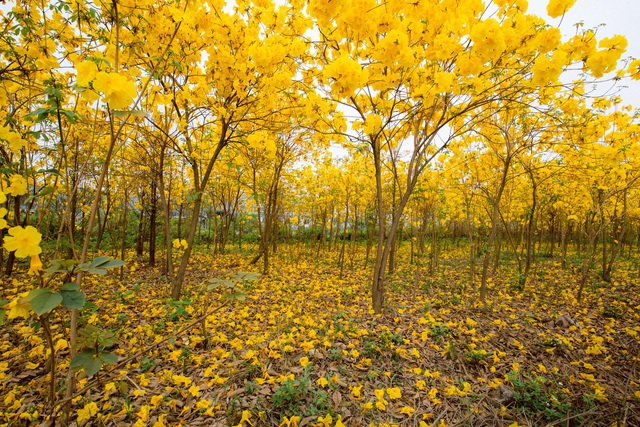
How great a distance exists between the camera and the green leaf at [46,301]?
0.92 metres

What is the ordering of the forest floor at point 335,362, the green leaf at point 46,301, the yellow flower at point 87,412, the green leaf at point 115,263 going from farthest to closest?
the forest floor at point 335,362
the yellow flower at point 87,412
the green leaf at point 115,263
the green leaf at point 46,301

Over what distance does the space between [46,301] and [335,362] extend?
8.77 feet

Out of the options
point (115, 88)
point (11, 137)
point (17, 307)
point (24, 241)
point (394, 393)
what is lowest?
point (394, 393)

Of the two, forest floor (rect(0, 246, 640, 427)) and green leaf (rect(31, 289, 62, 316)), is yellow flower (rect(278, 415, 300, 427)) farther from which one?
green leaf (rect(31, 289, 62, 316))

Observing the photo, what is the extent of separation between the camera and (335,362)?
303 cm

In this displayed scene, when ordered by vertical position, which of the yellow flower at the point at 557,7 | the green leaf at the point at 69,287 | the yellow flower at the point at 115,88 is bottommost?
the green leaf at the point at 69,287

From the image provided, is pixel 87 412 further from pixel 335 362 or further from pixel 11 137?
pixel 335 362

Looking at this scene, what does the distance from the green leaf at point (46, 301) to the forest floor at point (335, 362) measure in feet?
1.45

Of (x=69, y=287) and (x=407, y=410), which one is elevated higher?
(x=69, y=287)

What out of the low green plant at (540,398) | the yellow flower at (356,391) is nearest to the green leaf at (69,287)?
the yellow flower at (356,391)

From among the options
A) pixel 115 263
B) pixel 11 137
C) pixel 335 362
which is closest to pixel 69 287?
pixel 115 263

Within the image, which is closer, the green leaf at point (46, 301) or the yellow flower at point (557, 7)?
the green leaf at point (46, 301)

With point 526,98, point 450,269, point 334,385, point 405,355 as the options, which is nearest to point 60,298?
point 334,385

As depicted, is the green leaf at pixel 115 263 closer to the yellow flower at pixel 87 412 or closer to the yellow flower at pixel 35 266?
the yellow flower at pixel 35 266
